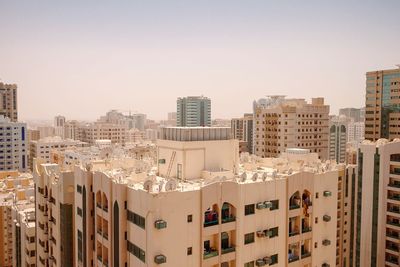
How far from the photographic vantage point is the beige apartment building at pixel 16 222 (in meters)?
43.7

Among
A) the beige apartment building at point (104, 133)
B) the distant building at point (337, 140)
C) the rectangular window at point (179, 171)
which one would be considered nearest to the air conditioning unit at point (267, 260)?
the rectangular window at point (179, 171)

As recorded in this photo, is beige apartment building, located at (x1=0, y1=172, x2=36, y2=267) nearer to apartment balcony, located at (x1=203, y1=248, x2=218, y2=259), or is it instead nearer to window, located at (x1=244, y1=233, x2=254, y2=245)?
apartment balcony, located at (x1=203, y1=248, x2=218, y2=259)

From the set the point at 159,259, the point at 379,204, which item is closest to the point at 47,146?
the point at 379,204

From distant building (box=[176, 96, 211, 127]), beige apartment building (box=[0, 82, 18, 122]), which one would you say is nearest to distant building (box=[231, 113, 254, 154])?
distant building (box=[176, 96, 211, 127])

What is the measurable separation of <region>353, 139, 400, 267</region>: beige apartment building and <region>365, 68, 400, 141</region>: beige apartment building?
44211mm

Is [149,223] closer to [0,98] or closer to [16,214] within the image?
[16,214]

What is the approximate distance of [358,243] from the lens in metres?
49.1

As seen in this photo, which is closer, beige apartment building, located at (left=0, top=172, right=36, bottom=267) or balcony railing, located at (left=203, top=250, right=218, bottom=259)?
balcony railing, located at (left=203, top=250, right=218, bottom=259)

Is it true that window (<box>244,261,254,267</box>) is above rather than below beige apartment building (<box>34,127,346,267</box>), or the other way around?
below

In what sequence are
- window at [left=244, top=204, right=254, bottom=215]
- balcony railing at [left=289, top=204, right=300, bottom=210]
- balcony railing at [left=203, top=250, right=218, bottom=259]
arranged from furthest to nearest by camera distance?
balcony railing at [left=289, top=204, right=300, bottom=210], window at [left=244, top=204, right=254, bottom=215], balcony railing at [left=203, top=250, right=218, bottom=259]

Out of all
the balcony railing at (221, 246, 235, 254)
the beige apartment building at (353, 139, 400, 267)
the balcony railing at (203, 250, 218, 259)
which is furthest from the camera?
the beige apartment building at (353, 139, 400, 267)

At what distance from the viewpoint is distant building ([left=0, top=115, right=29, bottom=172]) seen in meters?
117

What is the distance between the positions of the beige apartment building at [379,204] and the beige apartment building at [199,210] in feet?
65.1

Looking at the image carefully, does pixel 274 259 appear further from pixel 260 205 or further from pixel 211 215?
pixel 211 215
